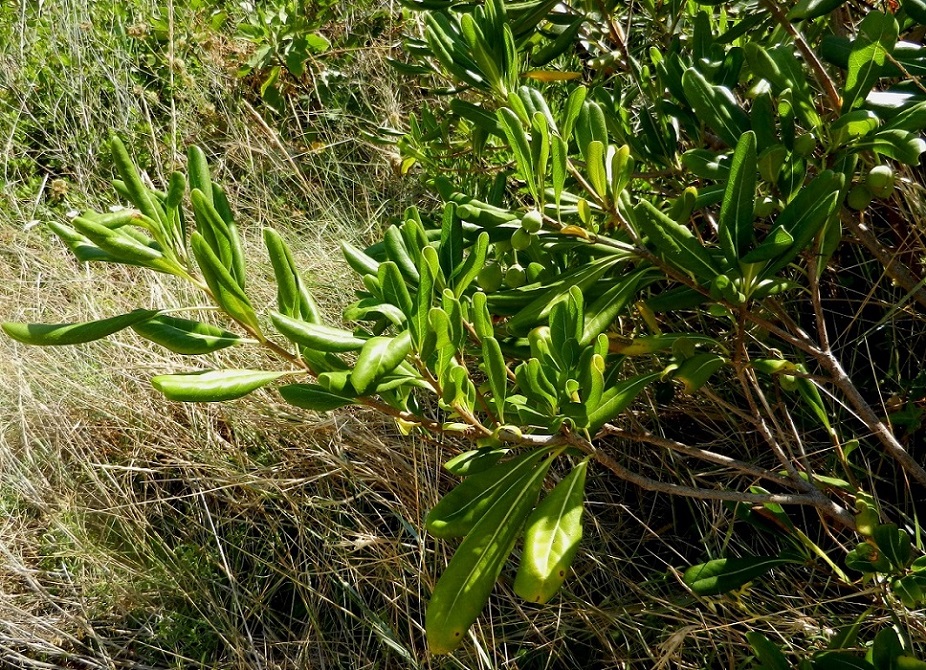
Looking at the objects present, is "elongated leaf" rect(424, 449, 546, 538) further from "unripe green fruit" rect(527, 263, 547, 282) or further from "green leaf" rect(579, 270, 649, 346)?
"unripe green fruit" rect(527, 263, 547, 282)

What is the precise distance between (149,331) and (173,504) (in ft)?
5.22

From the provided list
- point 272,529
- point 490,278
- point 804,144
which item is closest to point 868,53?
point 804,144

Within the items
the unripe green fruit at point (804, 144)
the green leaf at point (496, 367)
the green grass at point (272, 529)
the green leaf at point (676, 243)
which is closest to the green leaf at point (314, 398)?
the green leaf at point (496, 367)

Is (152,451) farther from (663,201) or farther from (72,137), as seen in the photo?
(72,137)

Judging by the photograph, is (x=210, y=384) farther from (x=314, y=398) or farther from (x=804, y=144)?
(x=804, y=144)

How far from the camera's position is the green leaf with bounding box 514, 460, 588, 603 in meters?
0.84

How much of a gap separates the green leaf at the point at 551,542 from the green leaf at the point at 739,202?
0.98ft

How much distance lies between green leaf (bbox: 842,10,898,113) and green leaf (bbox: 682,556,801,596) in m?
0.63

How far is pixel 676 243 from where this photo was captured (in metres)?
0.98

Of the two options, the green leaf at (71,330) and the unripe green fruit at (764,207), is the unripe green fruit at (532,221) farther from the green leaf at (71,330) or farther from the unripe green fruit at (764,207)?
the green leaf at (71,330)

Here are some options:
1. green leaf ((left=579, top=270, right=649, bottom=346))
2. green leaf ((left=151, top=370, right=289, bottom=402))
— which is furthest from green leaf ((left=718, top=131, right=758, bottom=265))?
green leaf ((left=151, top=370, right=289, bottom=402))

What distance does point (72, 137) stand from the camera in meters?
3.42

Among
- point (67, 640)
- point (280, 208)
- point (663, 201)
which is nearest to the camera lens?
point (663, 201)

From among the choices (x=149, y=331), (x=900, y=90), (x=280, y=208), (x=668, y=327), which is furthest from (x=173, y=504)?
(x=900, y=90)
